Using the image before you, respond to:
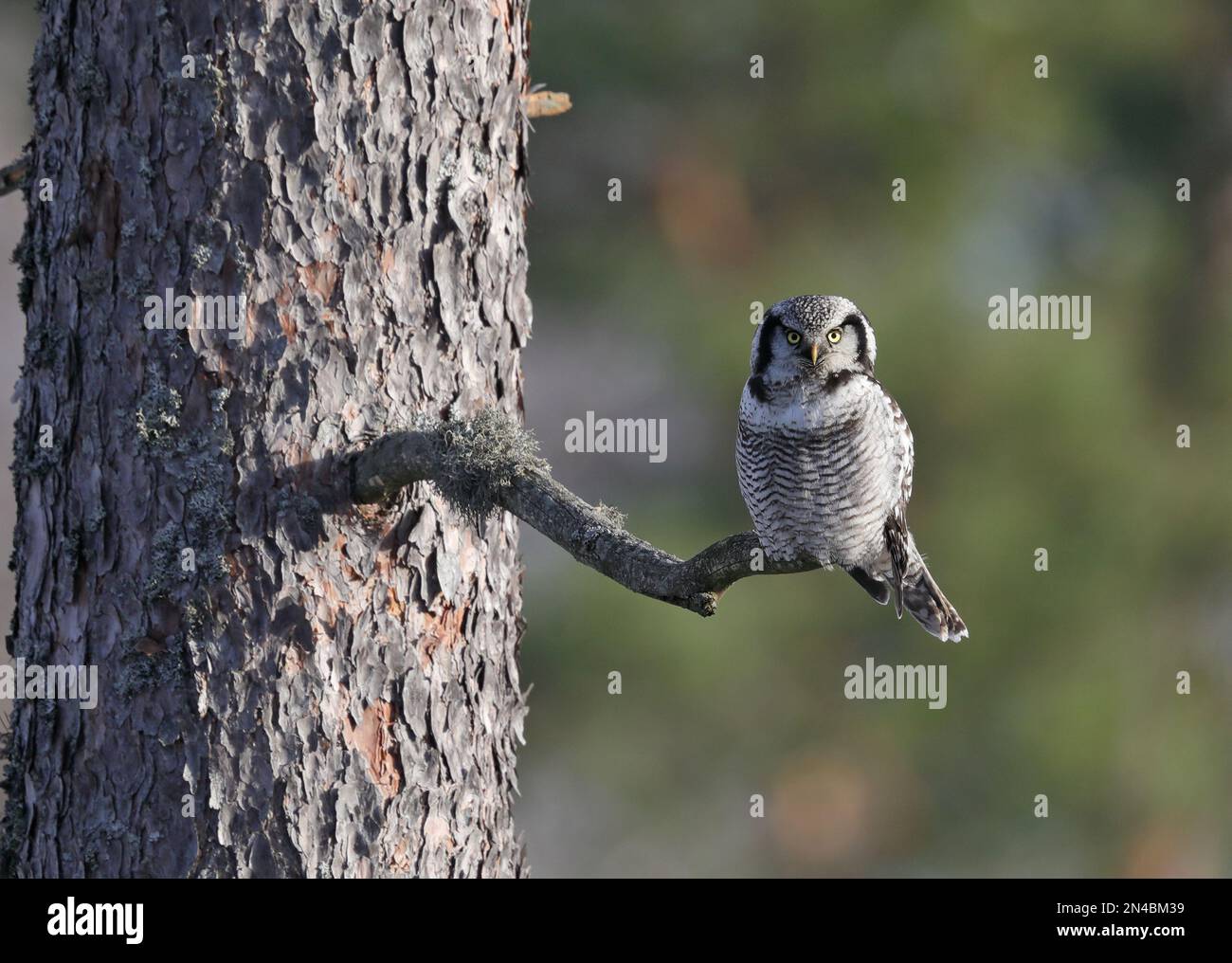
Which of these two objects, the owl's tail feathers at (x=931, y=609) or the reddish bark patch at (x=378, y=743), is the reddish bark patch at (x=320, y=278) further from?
the owl's tail feathers at (x=931, y=609)

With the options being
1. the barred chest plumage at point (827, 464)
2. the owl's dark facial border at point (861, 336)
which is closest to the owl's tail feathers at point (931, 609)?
the barred chest plumage at point (827, 464)

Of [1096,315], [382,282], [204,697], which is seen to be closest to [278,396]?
[382,282]

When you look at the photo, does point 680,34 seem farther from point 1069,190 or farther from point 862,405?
point 862,405

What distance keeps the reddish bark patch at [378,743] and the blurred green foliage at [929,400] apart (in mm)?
3356

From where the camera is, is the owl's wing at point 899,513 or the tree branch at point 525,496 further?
the owl's wing at point 899,513

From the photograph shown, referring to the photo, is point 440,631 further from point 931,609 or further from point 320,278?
point 931,609

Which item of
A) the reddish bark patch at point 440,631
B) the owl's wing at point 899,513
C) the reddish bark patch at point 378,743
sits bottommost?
the reddish bark patch at point 378,743

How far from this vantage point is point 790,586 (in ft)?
20.0

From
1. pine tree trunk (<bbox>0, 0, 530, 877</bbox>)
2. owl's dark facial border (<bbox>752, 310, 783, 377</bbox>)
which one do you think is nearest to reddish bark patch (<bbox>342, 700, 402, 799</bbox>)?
pine tree trunk (<bbox>0, 0, 530, 877</bbox>)

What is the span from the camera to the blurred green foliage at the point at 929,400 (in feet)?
19.2

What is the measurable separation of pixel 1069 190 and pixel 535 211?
101 inches

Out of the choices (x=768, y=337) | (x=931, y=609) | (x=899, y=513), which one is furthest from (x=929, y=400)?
(x=768, y=337)

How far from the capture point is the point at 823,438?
2.53 metres

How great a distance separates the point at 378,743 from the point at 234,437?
577mm
